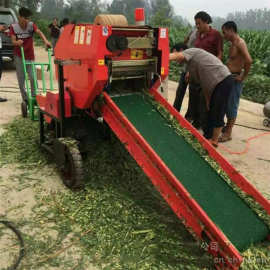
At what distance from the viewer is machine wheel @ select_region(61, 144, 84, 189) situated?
346 cm

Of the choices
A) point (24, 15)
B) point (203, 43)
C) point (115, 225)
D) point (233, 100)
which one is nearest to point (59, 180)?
point (115, 225)

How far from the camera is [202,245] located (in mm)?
2471

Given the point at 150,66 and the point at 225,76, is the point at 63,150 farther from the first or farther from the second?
the point at 225,76

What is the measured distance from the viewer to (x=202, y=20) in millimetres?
5164

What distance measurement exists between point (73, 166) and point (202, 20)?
10.7 ft

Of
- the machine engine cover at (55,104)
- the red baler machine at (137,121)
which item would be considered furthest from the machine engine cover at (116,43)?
the machine engine cover at (55,104)

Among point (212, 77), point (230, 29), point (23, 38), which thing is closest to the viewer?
point (212, 77)

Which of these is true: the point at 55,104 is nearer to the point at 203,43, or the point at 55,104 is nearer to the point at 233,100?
the point at 203,43

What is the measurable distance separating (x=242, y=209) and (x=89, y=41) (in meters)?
2.23

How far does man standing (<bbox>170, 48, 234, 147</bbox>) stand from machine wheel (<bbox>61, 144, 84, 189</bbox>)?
181cm

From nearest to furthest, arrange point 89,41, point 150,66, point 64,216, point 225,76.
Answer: point 64,216 → point 89,41 → point 150,66 → point 225,76

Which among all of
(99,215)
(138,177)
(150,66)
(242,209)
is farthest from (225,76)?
(99,215)

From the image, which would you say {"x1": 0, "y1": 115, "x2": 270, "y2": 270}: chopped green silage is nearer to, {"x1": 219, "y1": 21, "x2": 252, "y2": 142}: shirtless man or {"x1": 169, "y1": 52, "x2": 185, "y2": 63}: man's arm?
{"x1": 169, "y1": 52, "x2": 185, "y2": 63}: man's arm

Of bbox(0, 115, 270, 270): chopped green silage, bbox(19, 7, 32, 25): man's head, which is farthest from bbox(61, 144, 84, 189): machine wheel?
bbox(19, 7, 32, 25): man's head
